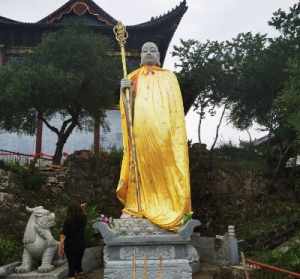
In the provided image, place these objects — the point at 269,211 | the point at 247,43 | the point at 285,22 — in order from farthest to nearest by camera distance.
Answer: the point at 247,43 → the point at 285,22 → the point at 269,211

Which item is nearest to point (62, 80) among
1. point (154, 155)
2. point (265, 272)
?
point (154, 155)

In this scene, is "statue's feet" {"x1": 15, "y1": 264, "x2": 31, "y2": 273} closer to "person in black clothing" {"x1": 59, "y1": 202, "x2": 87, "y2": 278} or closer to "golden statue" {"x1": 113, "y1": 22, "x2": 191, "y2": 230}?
"person in black clothing" {"x1": 59, "y1": 202, "x2": 87, "y2": 278}

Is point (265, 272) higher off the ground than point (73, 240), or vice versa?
point (73, 240)

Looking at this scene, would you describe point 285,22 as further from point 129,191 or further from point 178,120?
point 129,191

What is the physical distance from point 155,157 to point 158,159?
2.3 inches

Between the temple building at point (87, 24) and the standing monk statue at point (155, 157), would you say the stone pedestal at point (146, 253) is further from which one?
the temple building at point (87, 24)

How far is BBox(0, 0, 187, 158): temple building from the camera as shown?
17.9 meters

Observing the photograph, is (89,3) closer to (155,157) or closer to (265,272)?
(155,157)

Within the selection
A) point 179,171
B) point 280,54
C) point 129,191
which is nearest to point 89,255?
point 129,191

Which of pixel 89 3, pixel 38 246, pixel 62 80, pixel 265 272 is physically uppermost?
pixel 89 3

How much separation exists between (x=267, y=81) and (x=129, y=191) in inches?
339

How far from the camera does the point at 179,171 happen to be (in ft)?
24.3

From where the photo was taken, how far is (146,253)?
22.4ft

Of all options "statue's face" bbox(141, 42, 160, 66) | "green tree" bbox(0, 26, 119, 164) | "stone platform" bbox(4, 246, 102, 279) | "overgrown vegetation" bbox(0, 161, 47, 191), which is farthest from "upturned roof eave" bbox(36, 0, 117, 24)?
"stone platform" bbox(4, 246, 102, 279)
